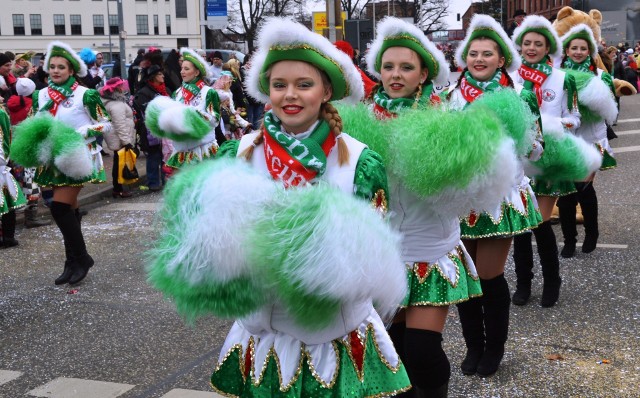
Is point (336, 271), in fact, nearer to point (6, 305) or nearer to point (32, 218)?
point (6, 305)

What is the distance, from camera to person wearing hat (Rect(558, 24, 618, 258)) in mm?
5719

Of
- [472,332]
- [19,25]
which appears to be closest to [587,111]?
[472,332]

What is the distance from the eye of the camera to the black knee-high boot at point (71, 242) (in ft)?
20.4

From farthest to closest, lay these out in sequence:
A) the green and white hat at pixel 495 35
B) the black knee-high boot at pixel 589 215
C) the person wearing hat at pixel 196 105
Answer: the person wearing hat at pixel 196 105
the black knee-high boot at pixel 589 215
the green and white hat at pixel 495 35

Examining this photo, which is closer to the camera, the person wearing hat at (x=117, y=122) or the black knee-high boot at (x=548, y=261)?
the black knee-high boot at (x=548, y=261)

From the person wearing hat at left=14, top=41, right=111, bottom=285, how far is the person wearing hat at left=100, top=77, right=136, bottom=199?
3.68m

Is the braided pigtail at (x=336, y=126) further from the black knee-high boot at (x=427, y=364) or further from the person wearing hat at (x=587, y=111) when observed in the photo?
the person wearing hat at (x=587, y=111)

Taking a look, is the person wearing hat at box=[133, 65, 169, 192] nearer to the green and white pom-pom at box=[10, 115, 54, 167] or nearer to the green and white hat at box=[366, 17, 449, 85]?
the green and white pom-pom at box=[10, 115, 54, 167]

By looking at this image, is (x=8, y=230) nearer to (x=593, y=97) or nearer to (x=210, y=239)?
(x=593, y=97)

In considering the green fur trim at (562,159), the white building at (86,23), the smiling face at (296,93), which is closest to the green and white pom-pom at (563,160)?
the green fur trim at (562,159)

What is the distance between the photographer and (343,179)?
2.50m

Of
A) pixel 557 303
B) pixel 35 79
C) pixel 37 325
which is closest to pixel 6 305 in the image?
pixel 37 325

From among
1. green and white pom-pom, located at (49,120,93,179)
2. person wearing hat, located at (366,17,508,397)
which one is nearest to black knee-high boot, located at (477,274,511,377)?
person wearing hat, located at (366,17,508,397)

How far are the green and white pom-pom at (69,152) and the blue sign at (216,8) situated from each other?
2091cm
